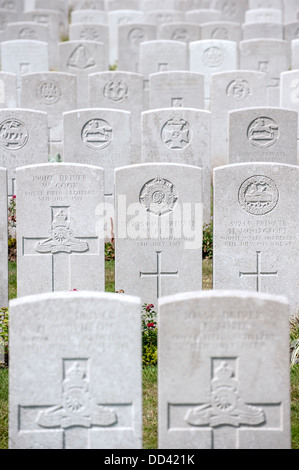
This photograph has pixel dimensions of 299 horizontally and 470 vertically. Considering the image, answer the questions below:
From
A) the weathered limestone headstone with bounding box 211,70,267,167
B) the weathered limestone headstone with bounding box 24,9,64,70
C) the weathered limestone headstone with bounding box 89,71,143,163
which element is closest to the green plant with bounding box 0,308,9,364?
the weathered limestone headstone with bounding box 89,71,143,163

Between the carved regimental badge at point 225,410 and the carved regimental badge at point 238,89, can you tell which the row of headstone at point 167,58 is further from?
the carved regimental badge at point 225,410

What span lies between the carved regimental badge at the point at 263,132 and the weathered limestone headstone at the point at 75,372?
4876 mm

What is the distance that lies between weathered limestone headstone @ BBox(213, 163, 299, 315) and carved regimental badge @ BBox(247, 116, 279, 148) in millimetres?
2172

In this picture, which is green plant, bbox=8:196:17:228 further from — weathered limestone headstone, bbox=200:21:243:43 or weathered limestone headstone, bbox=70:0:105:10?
weathered limestone headstone, bbox=70:0:105:10

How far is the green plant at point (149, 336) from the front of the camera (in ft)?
22.2

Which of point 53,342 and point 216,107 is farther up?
point 216,107

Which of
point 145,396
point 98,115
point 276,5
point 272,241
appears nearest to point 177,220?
point 272,241

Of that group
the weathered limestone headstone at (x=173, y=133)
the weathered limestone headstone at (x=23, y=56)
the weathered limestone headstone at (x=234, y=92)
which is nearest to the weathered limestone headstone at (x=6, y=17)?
the weathered limestone headstone at (x=23, y=56)

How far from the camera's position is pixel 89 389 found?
4.87 meters

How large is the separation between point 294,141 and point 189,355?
5.14m

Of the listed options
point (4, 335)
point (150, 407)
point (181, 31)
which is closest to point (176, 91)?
point (181, 31)

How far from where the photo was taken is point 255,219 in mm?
7176

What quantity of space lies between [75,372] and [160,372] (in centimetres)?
49
